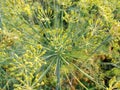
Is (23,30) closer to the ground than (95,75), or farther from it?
farther from it

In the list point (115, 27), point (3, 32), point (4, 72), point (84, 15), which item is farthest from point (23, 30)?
point (115, 27)

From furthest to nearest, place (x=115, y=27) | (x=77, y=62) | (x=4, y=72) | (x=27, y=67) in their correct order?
(x=77, y=62)
(x=4, y=72)
(x=115, y=27)
(x=27, y=67)

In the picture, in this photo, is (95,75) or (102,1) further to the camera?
(95,75)

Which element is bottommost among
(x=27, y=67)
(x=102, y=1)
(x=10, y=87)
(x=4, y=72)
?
(x=10, y=87)

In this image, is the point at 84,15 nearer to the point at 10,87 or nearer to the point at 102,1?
the point at 102,1

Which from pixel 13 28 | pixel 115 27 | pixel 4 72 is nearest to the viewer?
pixel 115 27

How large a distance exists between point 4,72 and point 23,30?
618 mm

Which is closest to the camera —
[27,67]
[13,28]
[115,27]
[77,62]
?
[27,67]

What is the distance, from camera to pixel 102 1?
10.6 ft

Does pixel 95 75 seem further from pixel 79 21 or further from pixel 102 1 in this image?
pixel 102 1

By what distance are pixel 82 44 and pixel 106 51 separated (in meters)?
0.81

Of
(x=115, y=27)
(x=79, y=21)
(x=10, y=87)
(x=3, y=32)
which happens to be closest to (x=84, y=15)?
(x=79, y=21)

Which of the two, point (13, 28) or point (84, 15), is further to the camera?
point (84, 15)

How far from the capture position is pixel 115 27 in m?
2.80
